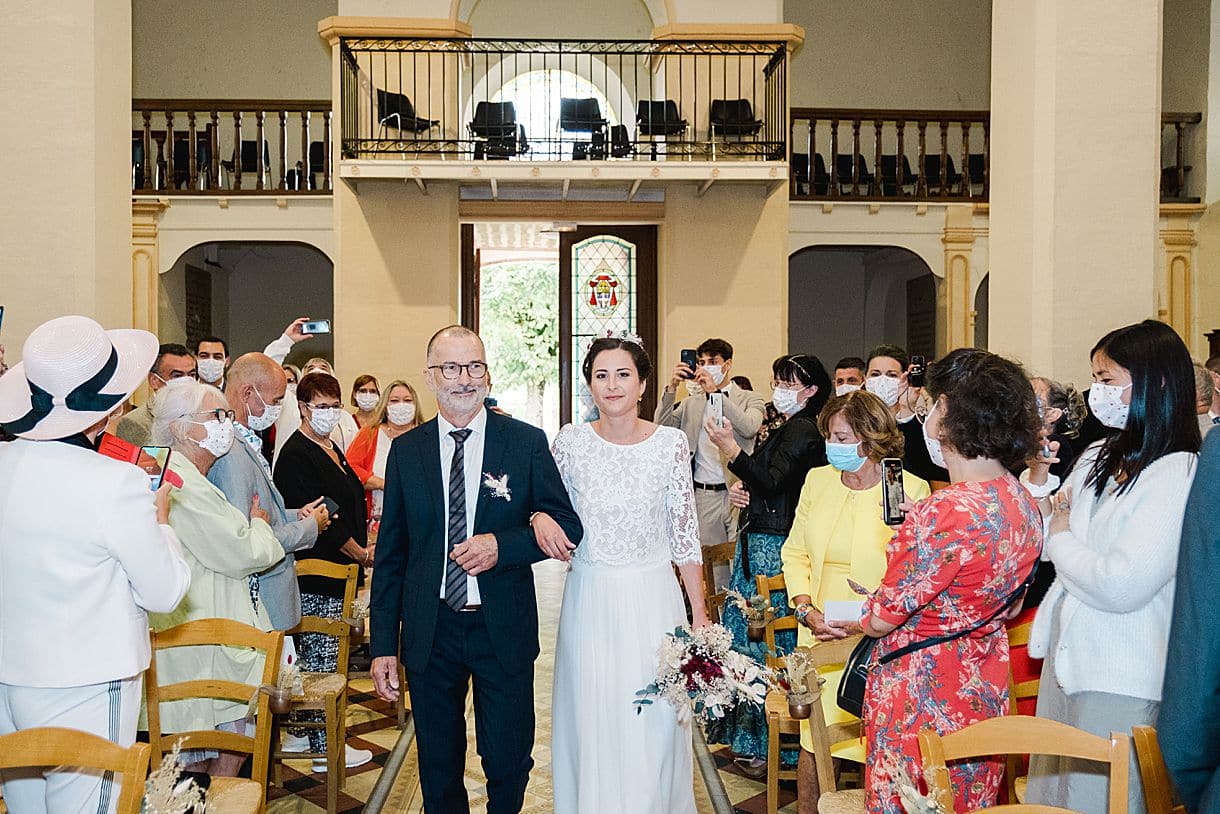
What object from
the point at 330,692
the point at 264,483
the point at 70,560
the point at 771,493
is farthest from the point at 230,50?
the point at 70,560

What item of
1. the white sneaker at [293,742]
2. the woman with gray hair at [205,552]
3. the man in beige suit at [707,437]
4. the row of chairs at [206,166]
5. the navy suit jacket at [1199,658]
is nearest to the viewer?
the navy suit jacket at [1199,658]

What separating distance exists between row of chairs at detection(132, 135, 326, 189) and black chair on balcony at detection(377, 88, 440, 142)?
8.40ft

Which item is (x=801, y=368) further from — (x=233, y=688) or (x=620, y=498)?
(x=233, y=688)

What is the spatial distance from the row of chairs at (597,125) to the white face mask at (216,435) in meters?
7.66

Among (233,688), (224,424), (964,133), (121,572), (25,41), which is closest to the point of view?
(121,572)

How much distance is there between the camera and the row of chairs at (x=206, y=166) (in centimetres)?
1373

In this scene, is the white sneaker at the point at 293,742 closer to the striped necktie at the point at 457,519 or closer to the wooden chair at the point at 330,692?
the wooden chair at the point at 330,692

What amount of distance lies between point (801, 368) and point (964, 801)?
106 inches

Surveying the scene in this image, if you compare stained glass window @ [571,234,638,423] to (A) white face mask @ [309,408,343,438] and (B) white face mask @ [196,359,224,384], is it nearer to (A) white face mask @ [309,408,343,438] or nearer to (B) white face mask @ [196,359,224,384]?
(B) white face mask @ [196,359,224,384]

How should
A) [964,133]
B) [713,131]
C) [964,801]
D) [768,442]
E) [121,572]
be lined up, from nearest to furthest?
1. [121,572]
2. [964,801]
3. [768,442]
4. [713,131]
5. [964,133]

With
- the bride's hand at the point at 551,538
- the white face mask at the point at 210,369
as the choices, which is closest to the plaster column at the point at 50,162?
the white face mask at the point at 210,369

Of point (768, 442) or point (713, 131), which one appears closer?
point (768, 442)

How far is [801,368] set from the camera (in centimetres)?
532

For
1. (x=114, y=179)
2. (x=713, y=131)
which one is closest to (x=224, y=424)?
(x=114, y=179)
